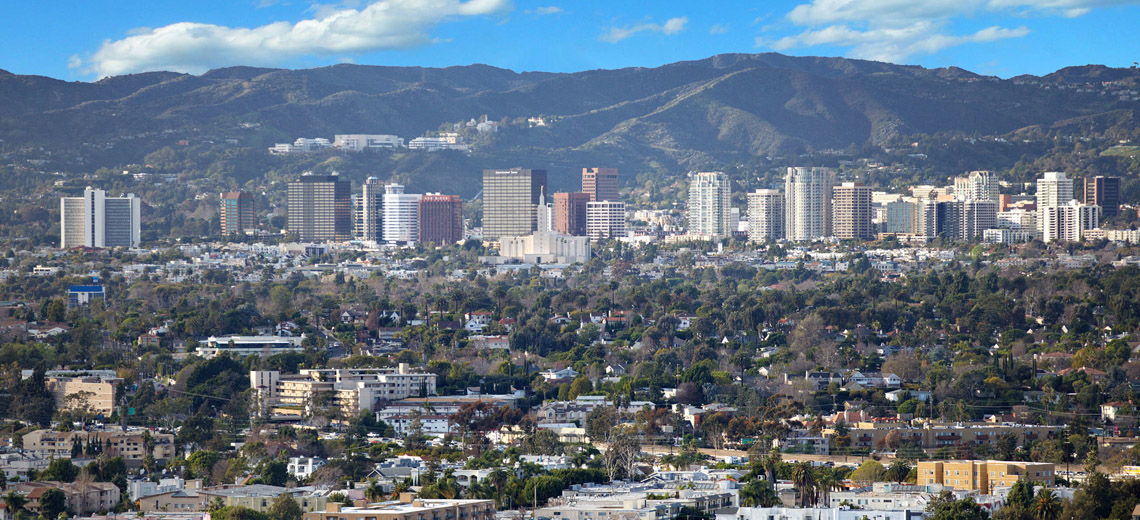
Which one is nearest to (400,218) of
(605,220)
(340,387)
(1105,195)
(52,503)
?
(605,220)

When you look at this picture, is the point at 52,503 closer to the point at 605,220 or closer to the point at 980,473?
the point at 980,473

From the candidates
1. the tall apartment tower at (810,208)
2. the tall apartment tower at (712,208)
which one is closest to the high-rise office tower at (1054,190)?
the tall apartment tower at (810,208)

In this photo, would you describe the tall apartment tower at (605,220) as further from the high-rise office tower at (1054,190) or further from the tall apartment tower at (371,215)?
the high-rise office tower at (1054,190)

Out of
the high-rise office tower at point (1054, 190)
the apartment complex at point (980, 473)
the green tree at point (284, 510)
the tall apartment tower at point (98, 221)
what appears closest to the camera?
the green tree at point (284, 510)

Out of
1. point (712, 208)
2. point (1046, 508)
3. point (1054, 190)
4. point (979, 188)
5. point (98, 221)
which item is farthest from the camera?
point (712, 208)

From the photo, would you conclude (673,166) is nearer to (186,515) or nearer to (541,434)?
(541,434)

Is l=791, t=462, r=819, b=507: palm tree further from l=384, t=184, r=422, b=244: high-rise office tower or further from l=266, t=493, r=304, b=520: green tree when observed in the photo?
l=384, t=184, r=422, b=244: high-rise office tower
